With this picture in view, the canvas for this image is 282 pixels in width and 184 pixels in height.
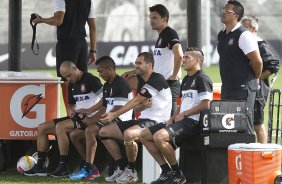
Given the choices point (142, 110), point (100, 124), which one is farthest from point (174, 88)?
point (100, 124)

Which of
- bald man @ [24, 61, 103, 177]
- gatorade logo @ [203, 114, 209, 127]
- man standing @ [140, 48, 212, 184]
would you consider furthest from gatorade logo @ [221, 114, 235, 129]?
bald man @ [24, 61, 103, 177]

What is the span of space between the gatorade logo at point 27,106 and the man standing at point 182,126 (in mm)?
1966

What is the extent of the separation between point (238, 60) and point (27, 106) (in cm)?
291

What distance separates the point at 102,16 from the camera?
3228cm

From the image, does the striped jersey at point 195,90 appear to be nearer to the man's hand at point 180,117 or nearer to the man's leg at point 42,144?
the man's hand at point 180,117

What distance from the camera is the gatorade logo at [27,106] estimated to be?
1177 cm

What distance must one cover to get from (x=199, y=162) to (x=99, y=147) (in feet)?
5.39

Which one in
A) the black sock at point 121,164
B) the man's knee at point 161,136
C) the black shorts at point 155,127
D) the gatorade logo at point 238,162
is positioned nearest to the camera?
the gatorade logo at point 238,162

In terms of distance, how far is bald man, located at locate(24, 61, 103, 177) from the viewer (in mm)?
11414

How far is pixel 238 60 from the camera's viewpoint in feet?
33.2

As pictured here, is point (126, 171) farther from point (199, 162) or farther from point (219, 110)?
point (219, 110)

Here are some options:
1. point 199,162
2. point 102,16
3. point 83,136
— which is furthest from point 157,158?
point 102,16

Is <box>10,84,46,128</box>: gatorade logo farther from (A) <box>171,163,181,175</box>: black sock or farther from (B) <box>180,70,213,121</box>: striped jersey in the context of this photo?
(A) <box>171,163,181,175</box>: black sock

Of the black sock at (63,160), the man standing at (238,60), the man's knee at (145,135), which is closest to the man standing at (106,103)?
the black sock at (63,160)
